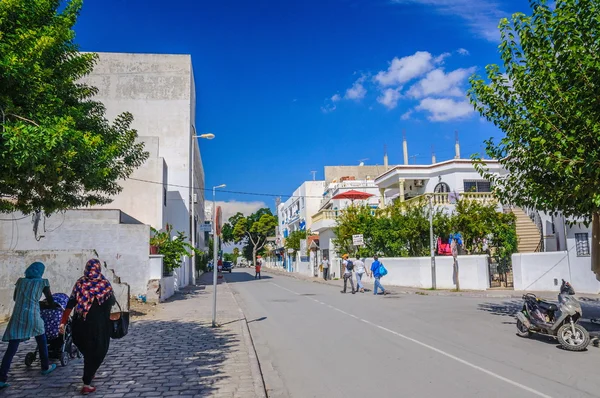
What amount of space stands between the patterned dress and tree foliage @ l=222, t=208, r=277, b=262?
90515 millimetres

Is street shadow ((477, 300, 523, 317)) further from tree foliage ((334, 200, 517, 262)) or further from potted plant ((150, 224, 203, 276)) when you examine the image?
potted plant ((150, 224, 203, 276))

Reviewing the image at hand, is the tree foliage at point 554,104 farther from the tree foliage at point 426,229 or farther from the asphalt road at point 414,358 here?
the tree foliage at point 426,229

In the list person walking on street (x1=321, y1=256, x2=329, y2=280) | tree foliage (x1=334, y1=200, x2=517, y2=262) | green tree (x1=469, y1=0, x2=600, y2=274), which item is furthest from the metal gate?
person walking on street (x1=321, y1=256, x2=329, y2=280)

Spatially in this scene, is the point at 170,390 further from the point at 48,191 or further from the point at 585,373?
the point at 585,373

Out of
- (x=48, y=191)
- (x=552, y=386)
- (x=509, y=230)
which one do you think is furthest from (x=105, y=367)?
(x=509, y=230)

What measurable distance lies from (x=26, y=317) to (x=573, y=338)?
9.60 meters

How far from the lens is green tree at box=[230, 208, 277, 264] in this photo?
101 metres

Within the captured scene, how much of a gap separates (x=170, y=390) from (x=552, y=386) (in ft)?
17.1

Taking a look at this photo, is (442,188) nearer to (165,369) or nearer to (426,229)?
(426,229)

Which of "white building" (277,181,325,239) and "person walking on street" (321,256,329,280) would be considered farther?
"white building" (277,181,325,239)

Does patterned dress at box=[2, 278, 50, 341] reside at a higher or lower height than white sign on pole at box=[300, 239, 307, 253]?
lower

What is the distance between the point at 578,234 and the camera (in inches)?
789

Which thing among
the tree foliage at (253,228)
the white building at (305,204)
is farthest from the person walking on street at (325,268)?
the tree foliage at (253,228)

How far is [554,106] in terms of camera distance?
417 inches
